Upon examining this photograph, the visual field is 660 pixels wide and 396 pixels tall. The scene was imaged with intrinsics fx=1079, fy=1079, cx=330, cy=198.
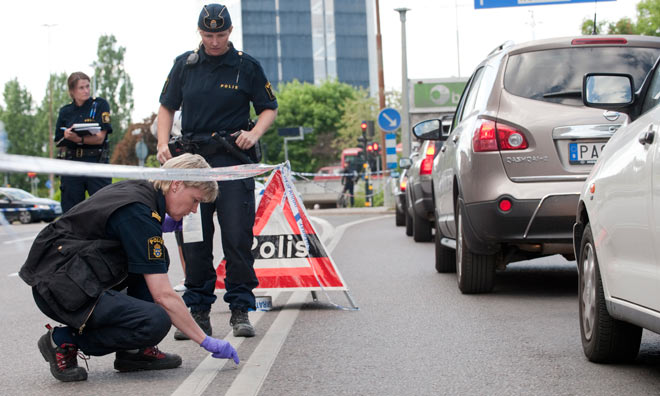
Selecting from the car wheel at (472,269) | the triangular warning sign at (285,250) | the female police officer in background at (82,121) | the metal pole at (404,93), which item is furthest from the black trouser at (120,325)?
the metal pole at (404,93)

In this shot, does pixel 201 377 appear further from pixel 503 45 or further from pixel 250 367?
pixel 503 45

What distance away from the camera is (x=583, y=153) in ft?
25.0

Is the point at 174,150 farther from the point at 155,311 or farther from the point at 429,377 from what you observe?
A: the point at 429,377

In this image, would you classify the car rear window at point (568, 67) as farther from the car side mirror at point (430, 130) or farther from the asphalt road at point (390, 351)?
the car side mirror at point (430, 130)

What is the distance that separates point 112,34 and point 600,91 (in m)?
91.6

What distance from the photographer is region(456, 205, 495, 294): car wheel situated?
27.2 feet

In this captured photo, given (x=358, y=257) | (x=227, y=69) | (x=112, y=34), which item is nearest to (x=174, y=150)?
(x=227, y=69)

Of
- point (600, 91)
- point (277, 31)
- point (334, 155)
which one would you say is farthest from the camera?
point (277, 31)

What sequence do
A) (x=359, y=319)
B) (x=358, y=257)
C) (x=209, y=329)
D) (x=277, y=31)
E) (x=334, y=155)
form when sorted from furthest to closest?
1. (x=277, y=31)
2. (x=334, y=155)
3. (x=358, y=257)
4. (x=359, y=319)
5. (x=209, y=329)

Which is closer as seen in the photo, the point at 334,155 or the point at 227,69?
the point at 227,69

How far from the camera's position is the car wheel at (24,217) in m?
37.9

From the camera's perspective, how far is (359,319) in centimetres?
736

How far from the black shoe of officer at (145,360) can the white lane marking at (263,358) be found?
1.34ft

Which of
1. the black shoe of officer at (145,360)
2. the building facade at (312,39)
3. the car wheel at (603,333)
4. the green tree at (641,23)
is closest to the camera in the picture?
the car wheel at (603,333)
